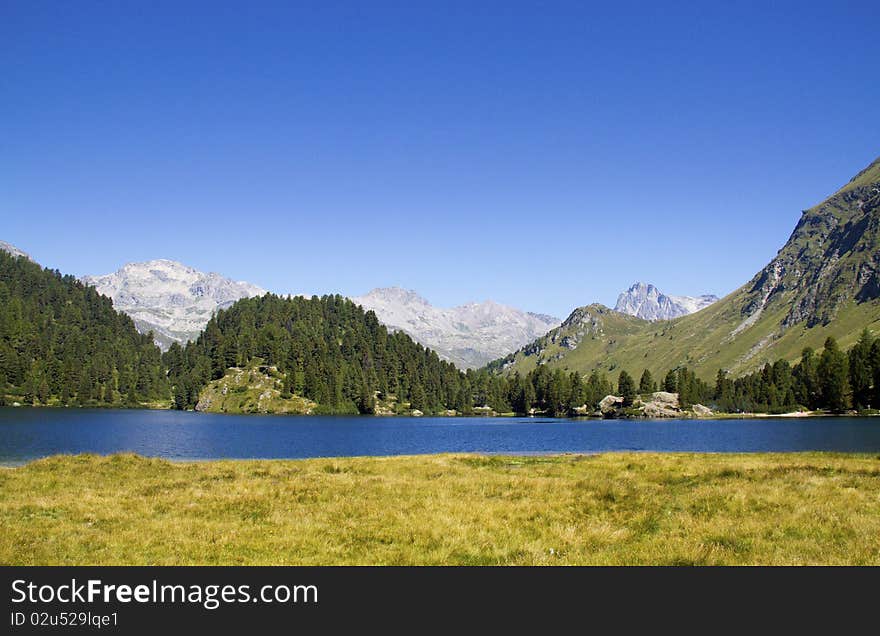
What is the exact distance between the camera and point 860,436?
10719cm

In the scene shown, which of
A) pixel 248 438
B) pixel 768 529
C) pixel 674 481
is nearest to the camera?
pixel 768 529

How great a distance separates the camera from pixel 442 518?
24.9m

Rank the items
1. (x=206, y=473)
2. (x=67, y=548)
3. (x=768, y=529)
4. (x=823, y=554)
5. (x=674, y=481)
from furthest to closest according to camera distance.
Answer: (x=206, y=473) < (x=674, y=481) < (x=768, y=529) < (x=67, y=548) < (x=823, y=554)

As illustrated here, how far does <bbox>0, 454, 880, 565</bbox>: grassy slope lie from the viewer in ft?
64.8

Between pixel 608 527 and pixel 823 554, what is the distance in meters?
6.91

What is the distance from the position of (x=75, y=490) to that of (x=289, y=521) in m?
16.7

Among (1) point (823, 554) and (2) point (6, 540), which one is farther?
(2) point (6, 540)

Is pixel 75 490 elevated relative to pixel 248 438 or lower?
elevated

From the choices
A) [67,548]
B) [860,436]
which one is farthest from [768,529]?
[860,436]

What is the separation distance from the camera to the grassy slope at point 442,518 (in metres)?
19.8
